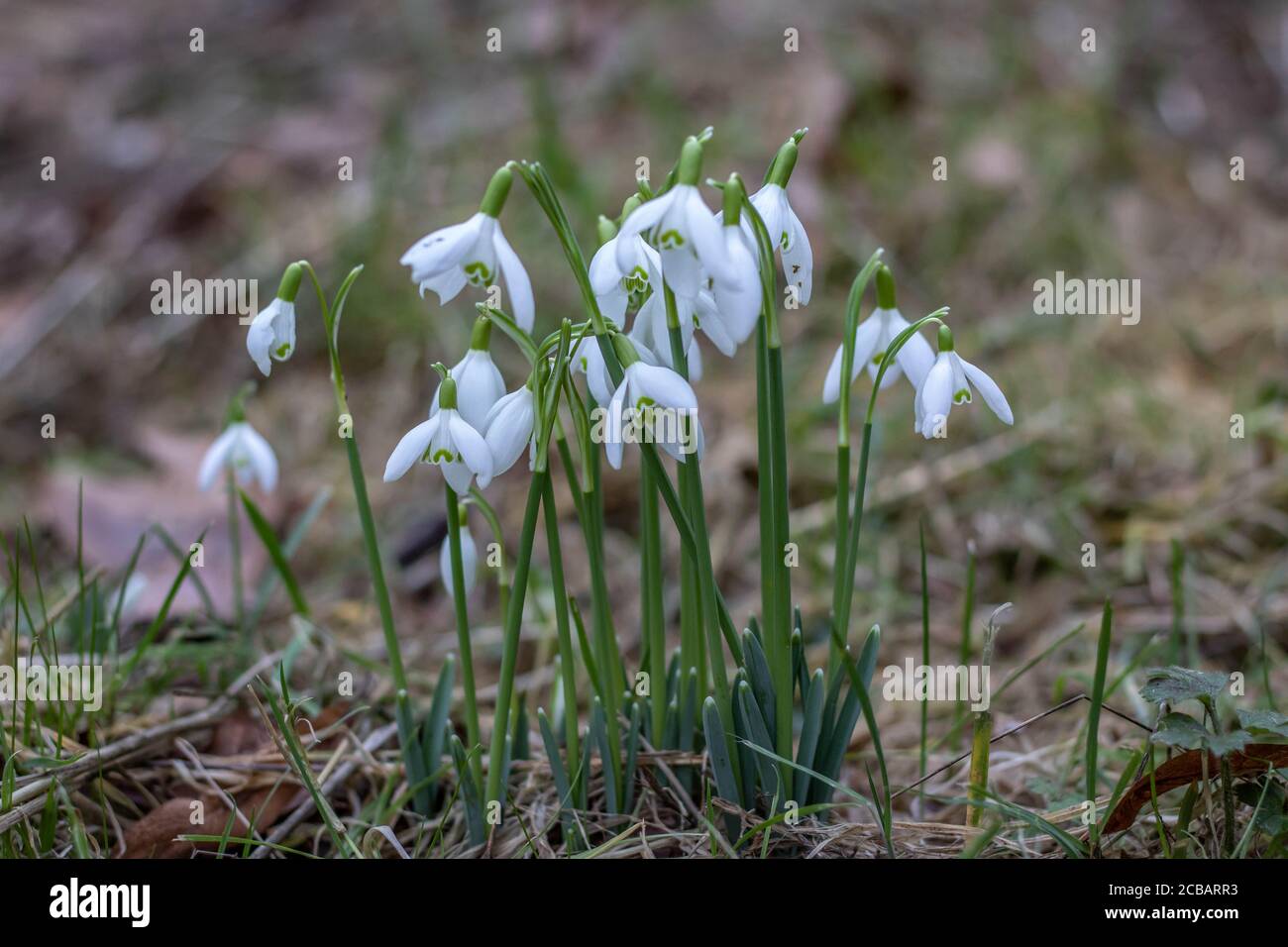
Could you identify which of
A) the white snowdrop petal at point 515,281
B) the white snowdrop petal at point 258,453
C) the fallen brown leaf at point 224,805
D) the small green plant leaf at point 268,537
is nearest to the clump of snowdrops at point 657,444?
the white snowdrop petal at point 515,281

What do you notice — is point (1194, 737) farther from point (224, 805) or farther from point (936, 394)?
point (224, 805)

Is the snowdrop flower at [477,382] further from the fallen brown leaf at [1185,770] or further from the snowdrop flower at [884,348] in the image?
the fallen brown leaf at [1185,770]

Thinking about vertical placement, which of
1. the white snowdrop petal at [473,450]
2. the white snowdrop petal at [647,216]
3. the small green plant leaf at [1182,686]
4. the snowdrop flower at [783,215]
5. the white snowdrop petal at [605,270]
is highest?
the snowdrop flower at [783,215]

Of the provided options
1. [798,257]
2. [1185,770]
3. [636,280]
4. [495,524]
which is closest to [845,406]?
[798,257]
